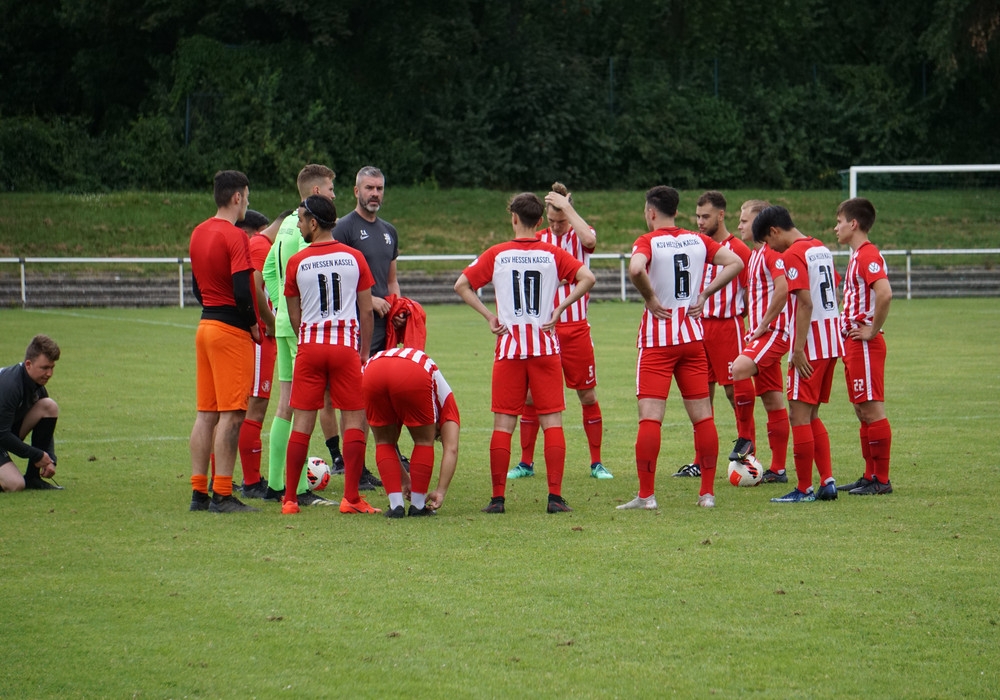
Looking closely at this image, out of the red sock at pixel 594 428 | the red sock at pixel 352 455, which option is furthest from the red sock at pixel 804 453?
the red sock at pixel 352 455

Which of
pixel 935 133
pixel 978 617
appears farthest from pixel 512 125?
pixel 978 617

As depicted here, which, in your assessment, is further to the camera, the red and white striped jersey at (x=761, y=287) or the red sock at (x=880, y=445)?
the red and white striped jersey at (x=761, y=287)

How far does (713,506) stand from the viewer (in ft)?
26.4

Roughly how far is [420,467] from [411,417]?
0.35m

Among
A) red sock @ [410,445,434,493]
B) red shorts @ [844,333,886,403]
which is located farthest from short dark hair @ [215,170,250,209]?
red shorts @ [844,333,886,403]

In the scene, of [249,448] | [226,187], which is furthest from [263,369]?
[226,187]

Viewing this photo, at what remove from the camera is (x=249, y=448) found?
8727 mm

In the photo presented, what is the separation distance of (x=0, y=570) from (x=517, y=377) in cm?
335

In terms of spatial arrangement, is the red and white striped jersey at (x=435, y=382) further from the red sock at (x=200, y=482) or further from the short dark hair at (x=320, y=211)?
the red sock at (x=200, y=482)

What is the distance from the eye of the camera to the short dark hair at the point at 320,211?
7.73m

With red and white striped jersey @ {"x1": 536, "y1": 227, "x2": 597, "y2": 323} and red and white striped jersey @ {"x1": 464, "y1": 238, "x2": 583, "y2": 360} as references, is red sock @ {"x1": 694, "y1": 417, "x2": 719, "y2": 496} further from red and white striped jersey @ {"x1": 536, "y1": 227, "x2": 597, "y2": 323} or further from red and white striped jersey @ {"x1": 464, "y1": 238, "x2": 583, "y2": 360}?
red and white striped jersey @ {"x1": 536, "y1": 227, "x2": 597, "y2": 323}

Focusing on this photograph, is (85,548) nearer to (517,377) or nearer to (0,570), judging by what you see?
(0,570)

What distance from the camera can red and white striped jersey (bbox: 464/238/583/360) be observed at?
7754mm

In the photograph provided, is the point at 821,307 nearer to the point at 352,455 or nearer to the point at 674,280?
the point at 674,280
